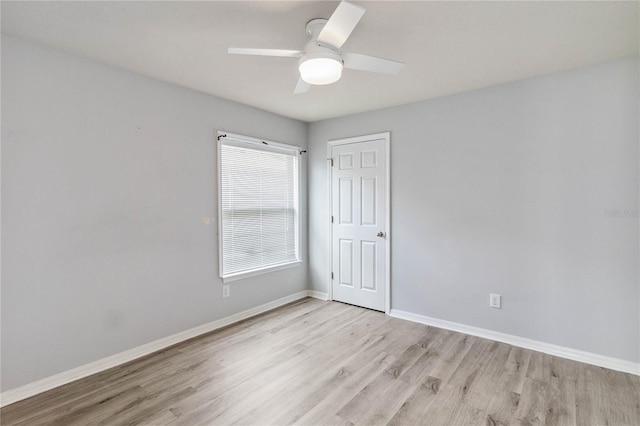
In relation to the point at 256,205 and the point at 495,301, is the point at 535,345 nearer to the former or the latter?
the point at 495,301

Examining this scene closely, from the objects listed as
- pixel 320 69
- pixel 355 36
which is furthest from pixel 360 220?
pixel 320 69

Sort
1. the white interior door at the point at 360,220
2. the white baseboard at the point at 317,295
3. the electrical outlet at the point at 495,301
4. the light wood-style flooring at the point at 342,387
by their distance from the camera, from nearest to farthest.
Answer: the light wood-style flooring at the point at 342,387, the electrical outlet at the point at 495,301, the white interior door at the point at 360,220, the white baseboard at the point at 317,295

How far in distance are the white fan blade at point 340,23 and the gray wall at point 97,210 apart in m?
1.49

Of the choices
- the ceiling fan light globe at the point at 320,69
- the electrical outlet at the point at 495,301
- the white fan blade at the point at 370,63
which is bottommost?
the electrical outlet at the point at 495,301

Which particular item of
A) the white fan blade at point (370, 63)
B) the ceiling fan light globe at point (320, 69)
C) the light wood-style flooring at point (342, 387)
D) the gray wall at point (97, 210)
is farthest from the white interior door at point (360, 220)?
the ceiling fan light globe at point (320, 69)

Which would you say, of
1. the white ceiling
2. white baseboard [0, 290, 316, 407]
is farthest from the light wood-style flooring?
the white ceiling

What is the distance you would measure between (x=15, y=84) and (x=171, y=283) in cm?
186

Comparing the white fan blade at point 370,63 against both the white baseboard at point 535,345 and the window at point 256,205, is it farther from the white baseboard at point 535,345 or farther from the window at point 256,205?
the white baseboard at point 535,345

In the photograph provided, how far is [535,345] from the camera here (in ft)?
9.27

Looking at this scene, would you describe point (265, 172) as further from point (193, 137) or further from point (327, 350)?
point (327, 350)

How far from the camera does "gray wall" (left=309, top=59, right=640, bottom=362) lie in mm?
2492

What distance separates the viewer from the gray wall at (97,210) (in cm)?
213

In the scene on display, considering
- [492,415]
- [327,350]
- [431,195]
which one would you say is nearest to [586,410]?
[492,415]

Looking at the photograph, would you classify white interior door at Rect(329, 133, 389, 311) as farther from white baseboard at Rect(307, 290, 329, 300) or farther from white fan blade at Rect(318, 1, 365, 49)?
white fan blade at Rect(318, 1, 365, 49)
